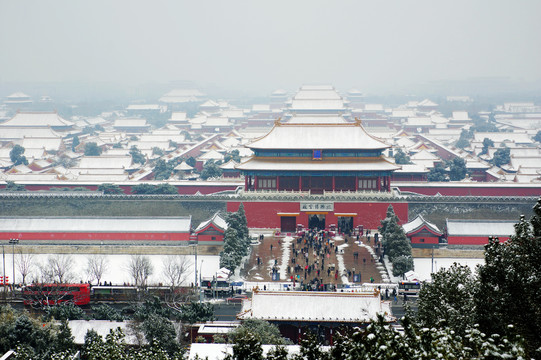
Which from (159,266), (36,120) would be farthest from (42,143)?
(159,266)

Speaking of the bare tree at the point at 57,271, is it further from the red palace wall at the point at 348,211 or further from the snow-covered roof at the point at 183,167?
the snow-covered roof at the point at 183,167

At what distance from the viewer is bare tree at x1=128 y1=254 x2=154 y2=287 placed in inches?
1103

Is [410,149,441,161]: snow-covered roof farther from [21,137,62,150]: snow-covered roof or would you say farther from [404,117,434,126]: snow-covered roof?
[21,137,62,150]: snow-covered roof

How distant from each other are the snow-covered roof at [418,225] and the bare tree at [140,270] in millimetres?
12585

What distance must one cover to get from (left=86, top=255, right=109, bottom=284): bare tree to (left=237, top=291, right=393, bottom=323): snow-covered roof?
8.49 m

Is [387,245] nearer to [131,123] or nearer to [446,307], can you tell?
[446,307]

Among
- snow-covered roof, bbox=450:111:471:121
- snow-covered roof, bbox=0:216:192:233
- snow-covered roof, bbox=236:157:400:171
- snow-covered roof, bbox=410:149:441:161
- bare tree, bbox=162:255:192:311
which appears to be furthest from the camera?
snow-covered roof, bbox=450:111:471:121

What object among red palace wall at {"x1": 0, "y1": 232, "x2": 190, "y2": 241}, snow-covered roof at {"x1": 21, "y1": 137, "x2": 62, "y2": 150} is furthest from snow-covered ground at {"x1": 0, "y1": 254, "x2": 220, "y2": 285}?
snow-covered roof at {"x1": 21, "y1": 137, "x2": 62, "y2": 150}

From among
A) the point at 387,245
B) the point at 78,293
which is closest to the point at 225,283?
the point at 78,293

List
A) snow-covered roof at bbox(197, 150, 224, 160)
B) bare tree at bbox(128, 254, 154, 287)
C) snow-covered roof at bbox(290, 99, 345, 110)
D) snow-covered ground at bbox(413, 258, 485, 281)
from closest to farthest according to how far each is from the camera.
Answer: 1. bare tree at bbox(128, 254, 154, 287)
2. snow-covered ground at bbox(413, 258, 485, 281)
3. snow-covered roof at bbox(197, 150, 224, 160)
4. snow-covered roof at bbox(290, 99, 345, 110)

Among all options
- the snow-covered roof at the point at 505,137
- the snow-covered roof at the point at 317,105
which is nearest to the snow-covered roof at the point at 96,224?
the snow-covered roof at the point at 317,105

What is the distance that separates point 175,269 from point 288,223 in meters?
10.1

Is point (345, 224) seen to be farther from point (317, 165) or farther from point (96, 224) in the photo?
point (96, 224)

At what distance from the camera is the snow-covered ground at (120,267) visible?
2941 centimetres
